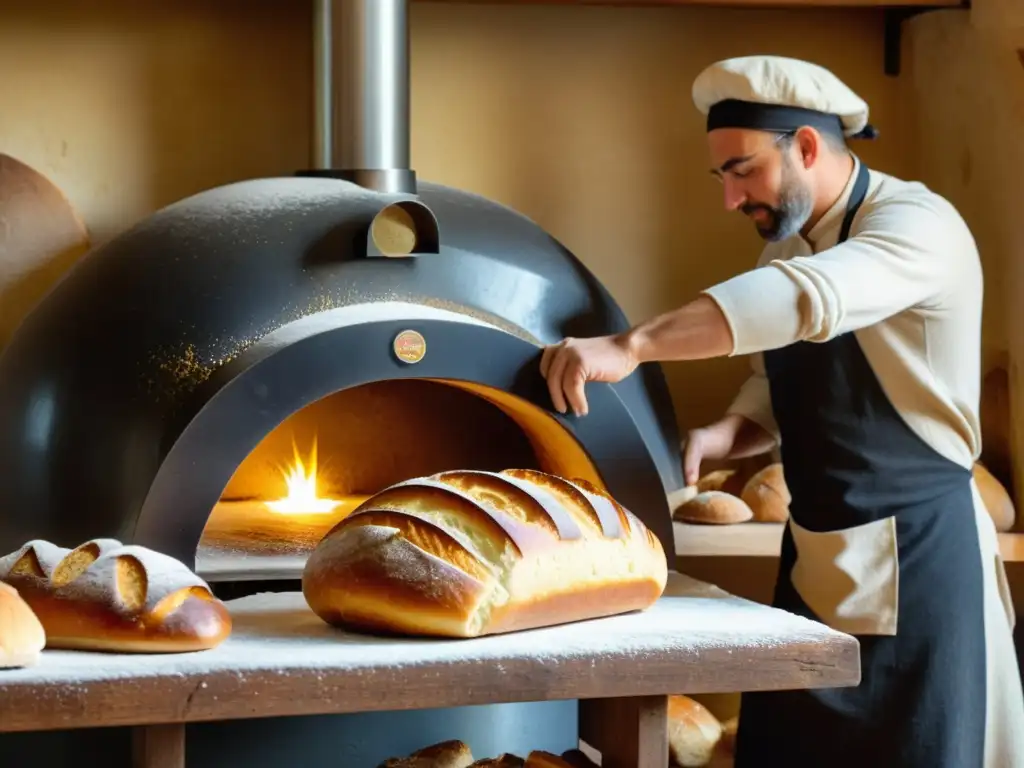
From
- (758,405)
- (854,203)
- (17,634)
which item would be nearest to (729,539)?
(758,405)

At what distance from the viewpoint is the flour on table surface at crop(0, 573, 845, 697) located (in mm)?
1234

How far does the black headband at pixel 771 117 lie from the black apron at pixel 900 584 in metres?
0.15

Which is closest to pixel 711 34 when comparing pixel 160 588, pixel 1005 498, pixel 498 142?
pixel 498 142

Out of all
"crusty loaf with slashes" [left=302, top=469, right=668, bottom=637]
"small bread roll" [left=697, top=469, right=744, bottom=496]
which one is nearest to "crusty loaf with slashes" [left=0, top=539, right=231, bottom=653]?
"crusty loaf with slashes" [left=302, top=469, right=668, bottom=637]

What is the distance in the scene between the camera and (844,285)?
1762mm

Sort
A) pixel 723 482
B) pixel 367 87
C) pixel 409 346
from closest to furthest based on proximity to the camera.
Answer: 1. pixel 409 346
2. pixel 367 87
3. pixel 723 482

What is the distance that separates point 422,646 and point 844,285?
29.7 inches

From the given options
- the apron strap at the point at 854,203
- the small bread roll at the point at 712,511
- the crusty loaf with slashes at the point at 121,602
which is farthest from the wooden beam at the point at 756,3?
Answer: the crusty loaf with slashes at the point at 121,602

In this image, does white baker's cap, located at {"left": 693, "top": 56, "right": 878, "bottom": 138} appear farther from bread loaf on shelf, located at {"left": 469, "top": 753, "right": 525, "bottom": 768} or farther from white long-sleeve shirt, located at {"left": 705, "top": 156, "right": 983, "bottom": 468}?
bread loaf on shelf, located at {"left": 469, "top": 753, "right": 525, "bottom": 768}

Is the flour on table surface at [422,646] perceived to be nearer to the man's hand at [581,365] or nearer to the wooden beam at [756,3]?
the man's hand at [581,365]

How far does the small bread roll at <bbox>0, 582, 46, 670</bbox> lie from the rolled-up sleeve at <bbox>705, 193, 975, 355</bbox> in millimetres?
909

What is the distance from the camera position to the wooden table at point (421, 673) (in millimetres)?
1195

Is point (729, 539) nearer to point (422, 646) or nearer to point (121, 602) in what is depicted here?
point (422, 646)

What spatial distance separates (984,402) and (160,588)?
1596 mm
